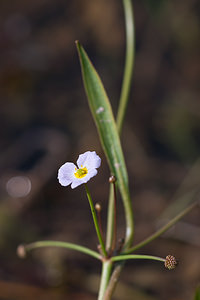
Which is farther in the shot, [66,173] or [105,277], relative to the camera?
[105,277]

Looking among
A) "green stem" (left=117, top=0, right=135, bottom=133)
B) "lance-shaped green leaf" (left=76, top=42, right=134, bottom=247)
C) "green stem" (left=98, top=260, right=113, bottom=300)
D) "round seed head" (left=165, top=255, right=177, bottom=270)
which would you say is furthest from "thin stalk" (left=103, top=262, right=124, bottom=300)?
"green stem" (left=117, top=0, right=135, bottom=133)

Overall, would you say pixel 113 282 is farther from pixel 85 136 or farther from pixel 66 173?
pixel 85 136

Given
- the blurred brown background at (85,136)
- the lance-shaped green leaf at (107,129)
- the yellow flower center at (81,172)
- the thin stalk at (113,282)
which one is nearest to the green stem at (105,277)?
the thin stalk at (113,282)

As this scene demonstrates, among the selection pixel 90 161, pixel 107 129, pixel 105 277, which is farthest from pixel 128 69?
pixel 105 277

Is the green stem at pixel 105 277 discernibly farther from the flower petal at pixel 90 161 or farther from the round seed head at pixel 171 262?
the flower petal at pixel 90 161

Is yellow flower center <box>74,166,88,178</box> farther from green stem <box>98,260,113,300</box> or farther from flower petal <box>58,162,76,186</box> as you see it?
green stem <box>98,260,113,300</box>

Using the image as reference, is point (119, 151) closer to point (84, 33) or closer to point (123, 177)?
point (123, 177)
